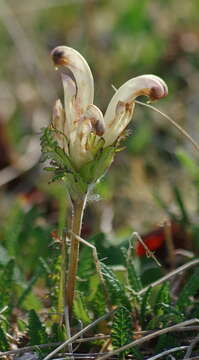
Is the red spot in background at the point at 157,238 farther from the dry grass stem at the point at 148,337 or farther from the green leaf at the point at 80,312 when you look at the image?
the dry grass stem at the point at 148,337

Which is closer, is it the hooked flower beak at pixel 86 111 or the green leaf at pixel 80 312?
the hooked flower beak at pixel 86 111

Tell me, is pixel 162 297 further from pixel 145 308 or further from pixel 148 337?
pixel 148 337

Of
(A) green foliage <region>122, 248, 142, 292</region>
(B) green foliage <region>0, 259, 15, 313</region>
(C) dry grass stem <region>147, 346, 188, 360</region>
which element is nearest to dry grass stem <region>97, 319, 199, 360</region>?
(C) dry grass stem <region>147, 346, 188, 360</region>

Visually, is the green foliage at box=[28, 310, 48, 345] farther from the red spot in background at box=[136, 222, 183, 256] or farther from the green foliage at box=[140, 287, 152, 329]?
the red spot in background at box=[136, 222, 183, 256]

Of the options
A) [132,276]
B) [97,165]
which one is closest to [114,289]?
[132,276]

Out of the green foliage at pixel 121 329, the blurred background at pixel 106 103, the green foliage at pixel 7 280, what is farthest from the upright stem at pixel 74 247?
the blurred background at pixel 106 103
